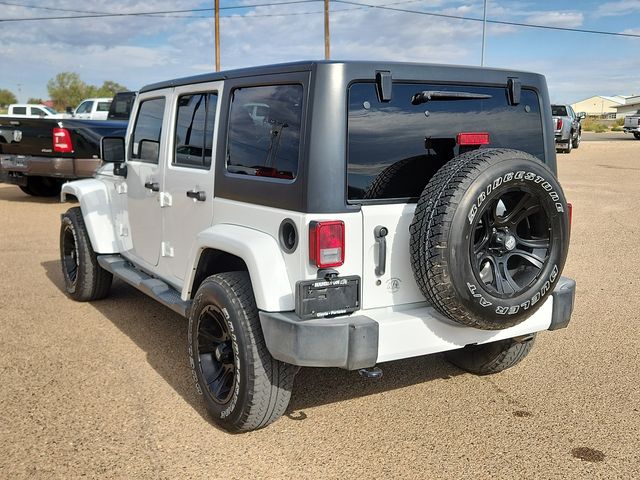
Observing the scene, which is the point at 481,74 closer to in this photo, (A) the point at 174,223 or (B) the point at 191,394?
(A) the point at 174,223

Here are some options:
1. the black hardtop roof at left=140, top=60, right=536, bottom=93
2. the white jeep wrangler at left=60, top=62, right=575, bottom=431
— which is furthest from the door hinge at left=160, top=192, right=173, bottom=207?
the black hardtop roof at left=140, top=60, right=536, bottom=93

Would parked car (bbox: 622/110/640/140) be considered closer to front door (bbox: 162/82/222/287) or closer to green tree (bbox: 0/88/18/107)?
front door (bbox: 162/82/222/287)

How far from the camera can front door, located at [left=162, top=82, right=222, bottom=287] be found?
4.00 meters

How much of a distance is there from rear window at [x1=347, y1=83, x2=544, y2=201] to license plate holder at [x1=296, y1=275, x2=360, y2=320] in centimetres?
41

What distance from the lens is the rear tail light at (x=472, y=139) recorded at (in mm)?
3363

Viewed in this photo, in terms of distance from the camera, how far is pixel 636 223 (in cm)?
1007

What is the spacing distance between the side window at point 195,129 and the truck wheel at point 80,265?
182cm

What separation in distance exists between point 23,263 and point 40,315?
2.30 metres

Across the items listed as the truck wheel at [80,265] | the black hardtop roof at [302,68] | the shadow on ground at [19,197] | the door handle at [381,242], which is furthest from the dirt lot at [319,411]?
the shadow on ground at [19,197]

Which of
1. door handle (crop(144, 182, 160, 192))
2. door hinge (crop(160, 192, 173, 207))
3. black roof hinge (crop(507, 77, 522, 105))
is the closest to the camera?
black roof hinge (crop(507, 77, 522, 105))

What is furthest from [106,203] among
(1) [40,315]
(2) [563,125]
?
(2) [563,125]

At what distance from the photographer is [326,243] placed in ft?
10.2

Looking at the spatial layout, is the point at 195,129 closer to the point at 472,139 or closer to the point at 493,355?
the point at 472,139

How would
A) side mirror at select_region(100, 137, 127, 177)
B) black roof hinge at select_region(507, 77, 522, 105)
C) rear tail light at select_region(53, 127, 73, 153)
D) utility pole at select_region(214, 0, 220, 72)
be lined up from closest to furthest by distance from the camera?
black roof hinge at select_region(507, 77, 522, 105)
side mirror at select_region(100, 137, 127, 177)
rear tail light at select_region(53, 127, 73, 153)
utility pole at select_region(214, 0, 220, 72)
